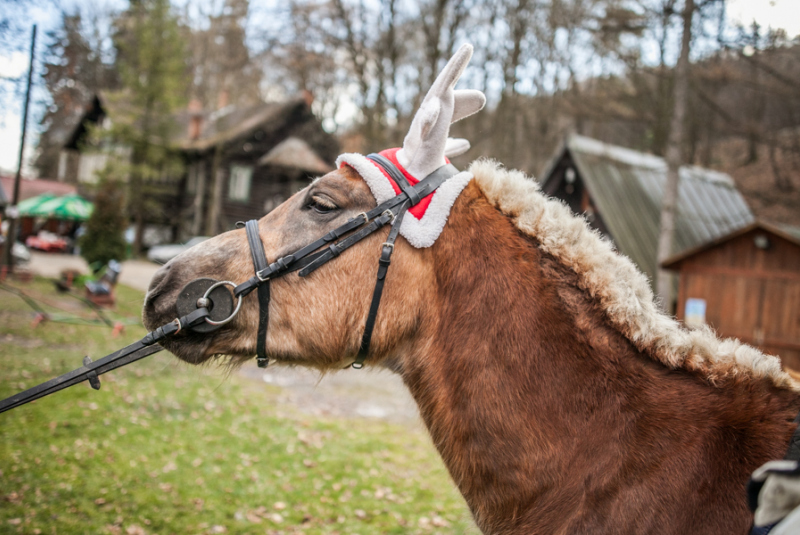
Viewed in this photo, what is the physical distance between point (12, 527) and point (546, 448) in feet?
14.4

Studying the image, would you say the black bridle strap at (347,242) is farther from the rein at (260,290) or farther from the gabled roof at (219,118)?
the gabled roof at (219,118)

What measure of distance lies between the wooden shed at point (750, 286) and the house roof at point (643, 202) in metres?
2.92

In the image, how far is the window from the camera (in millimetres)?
29062

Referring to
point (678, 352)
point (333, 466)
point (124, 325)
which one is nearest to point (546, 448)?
point (678, 352)

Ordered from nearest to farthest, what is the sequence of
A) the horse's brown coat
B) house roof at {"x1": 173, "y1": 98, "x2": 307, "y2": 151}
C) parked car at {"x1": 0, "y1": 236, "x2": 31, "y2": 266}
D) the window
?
the horse's brown coat, parked car at {"x1": 0, "y1": 236, "x2": 31, "y2": 266}, house roof at {"x1": 173, "y1": 98, "x2": 307, "y2": 151}, the window

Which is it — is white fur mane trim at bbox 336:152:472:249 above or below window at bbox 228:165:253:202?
above

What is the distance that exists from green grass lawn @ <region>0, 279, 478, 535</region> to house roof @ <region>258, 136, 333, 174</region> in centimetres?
1980

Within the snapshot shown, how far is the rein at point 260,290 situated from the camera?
193 centimetres

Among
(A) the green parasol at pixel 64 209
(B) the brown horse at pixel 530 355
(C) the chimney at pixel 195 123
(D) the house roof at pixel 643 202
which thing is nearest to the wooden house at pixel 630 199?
(D) the house roof at pixel 643 202

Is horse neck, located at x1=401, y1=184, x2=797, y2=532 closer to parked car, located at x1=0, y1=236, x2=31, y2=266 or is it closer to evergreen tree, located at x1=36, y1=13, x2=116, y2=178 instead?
evergreen tree, located at x1=36, y1=13, x2=116, y2=178

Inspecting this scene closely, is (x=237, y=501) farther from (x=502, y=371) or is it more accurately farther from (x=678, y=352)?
(x=678, y=352)

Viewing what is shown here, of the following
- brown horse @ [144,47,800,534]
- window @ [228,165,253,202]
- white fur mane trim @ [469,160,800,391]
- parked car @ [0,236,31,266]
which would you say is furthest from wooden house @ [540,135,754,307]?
window @ [228,165,253,202]

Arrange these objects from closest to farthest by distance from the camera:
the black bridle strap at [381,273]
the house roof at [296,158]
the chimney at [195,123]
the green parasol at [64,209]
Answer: the black bridle strap at [381,273] → the green parasol at [64,209] → the house roof at [296,158] → the chimney at [195,123]

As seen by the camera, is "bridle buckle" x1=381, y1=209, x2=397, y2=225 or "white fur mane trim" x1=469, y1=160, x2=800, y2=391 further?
"bridle buckle" x1=381, y1=209, x2=397, y2=225
